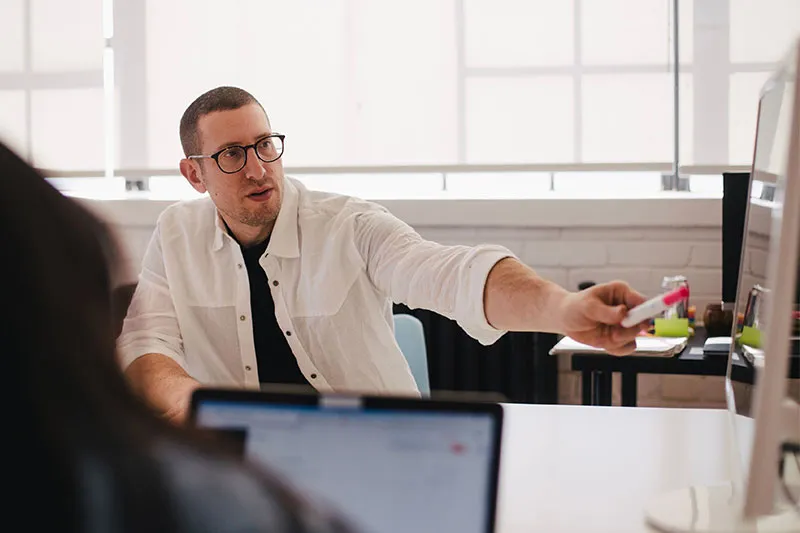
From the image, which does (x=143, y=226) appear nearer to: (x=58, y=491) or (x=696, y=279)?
(x=696, y=279)

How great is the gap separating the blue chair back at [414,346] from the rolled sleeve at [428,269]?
0.22m

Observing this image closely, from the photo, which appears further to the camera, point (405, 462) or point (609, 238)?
point (609, 238)

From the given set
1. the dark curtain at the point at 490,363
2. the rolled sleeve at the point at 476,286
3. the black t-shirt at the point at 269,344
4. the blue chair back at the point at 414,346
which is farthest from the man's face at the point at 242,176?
the dark curtain at the point at 490,363

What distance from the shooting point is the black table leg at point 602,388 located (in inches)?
112

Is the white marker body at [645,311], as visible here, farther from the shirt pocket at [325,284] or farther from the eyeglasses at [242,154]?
the eyeglasses at [242,154]

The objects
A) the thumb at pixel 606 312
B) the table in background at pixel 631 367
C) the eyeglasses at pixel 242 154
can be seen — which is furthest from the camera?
the table in background at pixel 631 367

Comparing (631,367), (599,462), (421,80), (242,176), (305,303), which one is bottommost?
(631,367)

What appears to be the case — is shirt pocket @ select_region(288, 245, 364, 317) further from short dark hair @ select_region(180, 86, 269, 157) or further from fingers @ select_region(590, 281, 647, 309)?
fingers @ select_region(590, 281, 647, 309)

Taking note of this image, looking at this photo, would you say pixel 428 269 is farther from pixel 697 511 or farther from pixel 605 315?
pixel 697 511

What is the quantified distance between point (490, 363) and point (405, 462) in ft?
8.68

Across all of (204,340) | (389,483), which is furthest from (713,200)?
(389,483)

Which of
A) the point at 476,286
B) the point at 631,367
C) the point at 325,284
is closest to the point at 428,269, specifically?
the point at 476,286

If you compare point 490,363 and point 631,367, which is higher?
point 631,367

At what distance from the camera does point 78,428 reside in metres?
0.40
